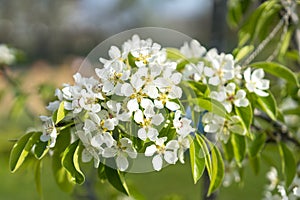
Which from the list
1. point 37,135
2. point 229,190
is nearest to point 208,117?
point 37,135

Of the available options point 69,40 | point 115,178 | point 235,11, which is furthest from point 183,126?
point 69,40

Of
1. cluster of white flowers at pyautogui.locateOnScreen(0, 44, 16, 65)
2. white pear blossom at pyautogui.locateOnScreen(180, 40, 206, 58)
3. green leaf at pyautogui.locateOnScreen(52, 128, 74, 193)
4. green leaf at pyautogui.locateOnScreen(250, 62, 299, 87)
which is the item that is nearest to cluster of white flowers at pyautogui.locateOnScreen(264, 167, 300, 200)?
green leaf at pyautogui.locateOnScreen(250, 62, 299, 87)

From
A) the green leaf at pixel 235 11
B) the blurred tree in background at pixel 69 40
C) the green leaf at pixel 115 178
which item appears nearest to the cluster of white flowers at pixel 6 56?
the blurred tree in background at pixel 69 40

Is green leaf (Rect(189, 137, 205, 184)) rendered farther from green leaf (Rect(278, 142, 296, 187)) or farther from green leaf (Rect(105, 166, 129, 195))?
green leaf (Rect(278, 142, 296, 187))

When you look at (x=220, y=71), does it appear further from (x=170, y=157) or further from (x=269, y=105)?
(x=170, y=157)

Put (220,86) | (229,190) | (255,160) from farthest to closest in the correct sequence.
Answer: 1. (229,190)
2. (255,160)
3. (220,86)

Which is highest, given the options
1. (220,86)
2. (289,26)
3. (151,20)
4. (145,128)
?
(151,20)

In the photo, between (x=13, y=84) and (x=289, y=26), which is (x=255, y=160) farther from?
(x=13, y=84)
